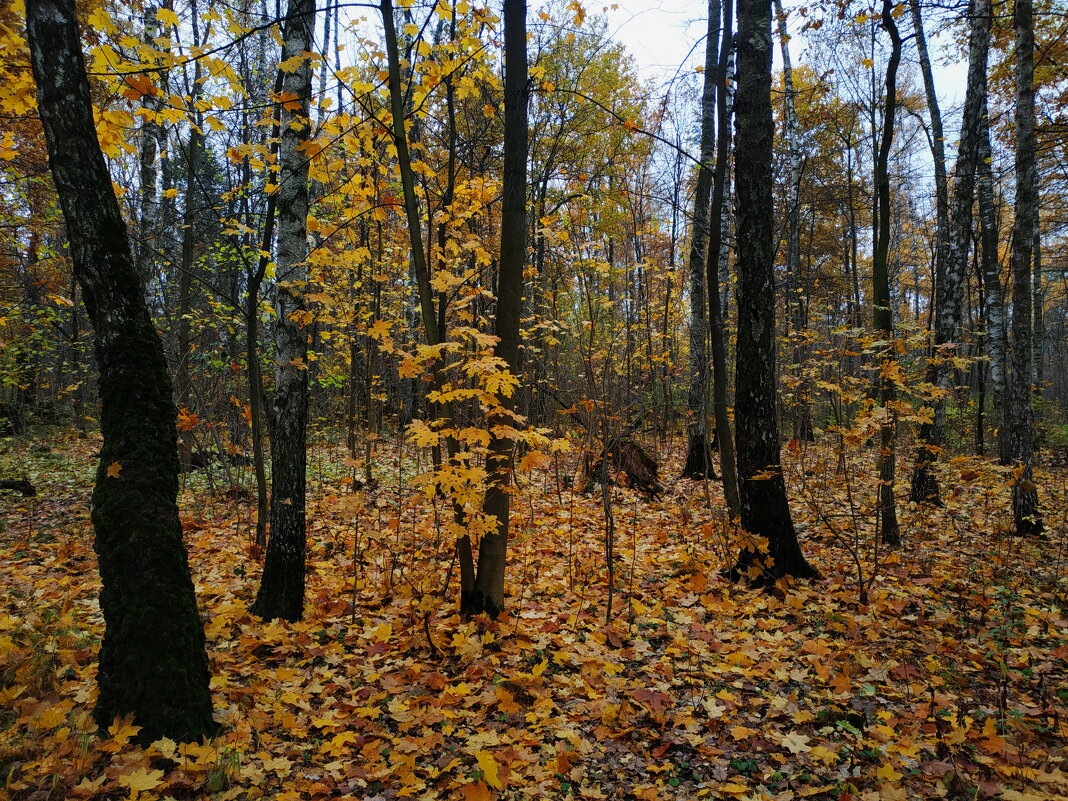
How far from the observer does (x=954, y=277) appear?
26.6 ft

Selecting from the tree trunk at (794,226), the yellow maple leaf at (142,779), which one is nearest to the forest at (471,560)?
the yellow maple leaf at (142,779)

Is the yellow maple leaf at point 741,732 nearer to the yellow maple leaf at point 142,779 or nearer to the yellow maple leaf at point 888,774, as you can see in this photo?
the yellow maple leaf at point 888,774

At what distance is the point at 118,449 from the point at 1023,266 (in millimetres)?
9147

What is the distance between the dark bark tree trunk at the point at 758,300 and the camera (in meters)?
4.99

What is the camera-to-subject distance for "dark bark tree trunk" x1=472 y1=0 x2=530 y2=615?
4059mm

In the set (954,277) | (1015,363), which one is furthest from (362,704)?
(954,277)

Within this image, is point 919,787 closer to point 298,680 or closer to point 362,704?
point 362,704

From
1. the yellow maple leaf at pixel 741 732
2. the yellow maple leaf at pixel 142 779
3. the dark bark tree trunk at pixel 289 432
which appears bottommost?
the yellow maple leaf at pixel 741 732

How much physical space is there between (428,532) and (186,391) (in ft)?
14.4

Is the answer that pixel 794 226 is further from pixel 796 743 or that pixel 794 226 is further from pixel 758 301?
pixel 796 743

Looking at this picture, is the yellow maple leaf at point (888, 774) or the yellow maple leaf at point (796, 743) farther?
the yellow maple leaf at point (796, 743)

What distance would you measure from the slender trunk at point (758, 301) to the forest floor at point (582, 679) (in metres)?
0.47

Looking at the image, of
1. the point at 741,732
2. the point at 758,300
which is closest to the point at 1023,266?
the point at 758,300

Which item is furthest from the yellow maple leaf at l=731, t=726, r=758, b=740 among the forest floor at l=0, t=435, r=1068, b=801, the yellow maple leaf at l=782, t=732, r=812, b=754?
the yellow maple leaf at l=782, t=732, r=812, b=754
